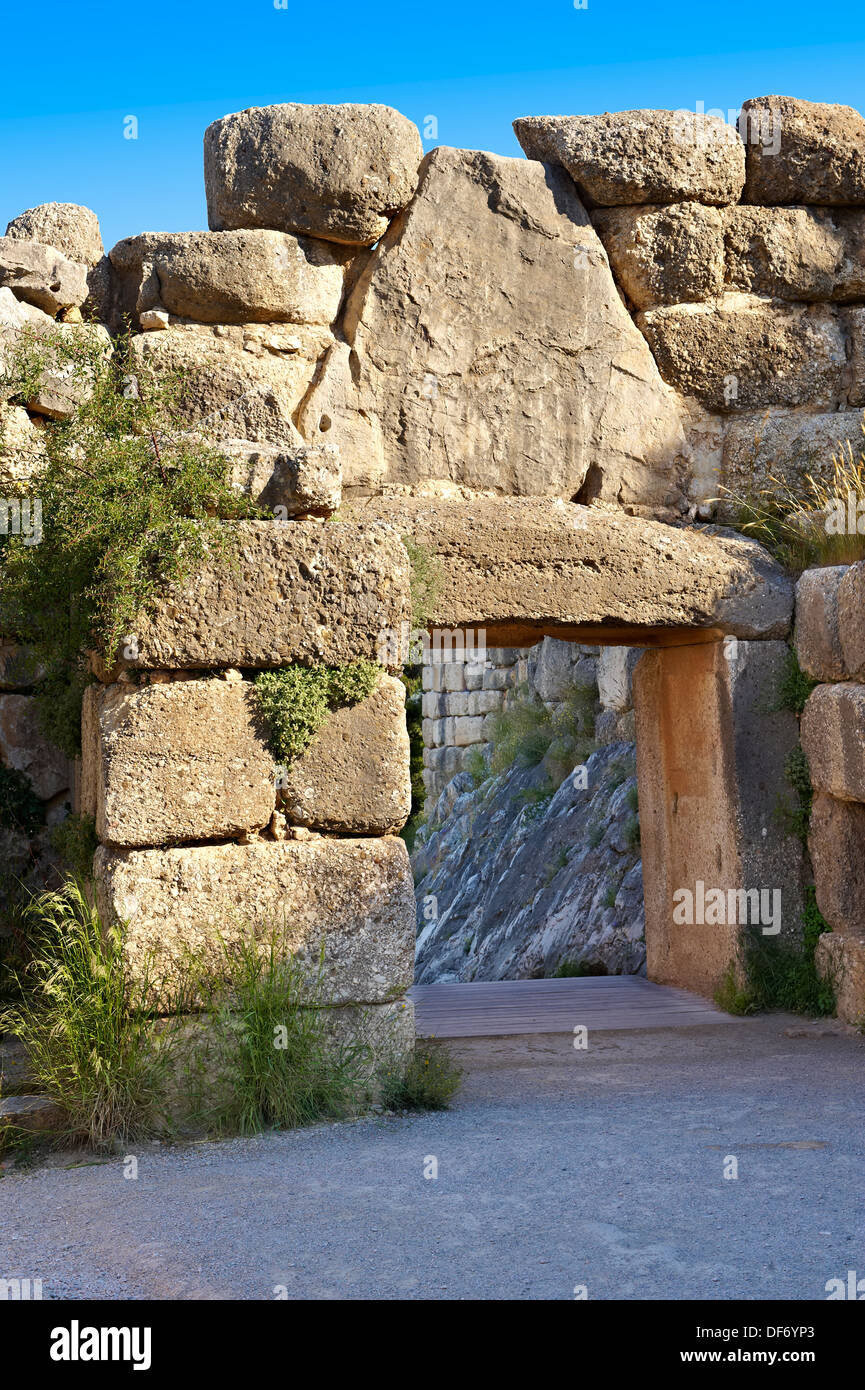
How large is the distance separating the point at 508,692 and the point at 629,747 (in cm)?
593

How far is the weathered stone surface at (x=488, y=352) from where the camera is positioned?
Result: 6703mm

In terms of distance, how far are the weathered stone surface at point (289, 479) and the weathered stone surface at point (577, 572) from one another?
780 millimetres

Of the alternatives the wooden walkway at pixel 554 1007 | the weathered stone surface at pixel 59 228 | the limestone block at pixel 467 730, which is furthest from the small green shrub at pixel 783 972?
the limestone block at pixel 467 730

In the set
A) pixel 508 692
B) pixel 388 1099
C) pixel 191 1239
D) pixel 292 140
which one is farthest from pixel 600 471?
pixel 508 692

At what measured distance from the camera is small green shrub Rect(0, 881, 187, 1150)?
4402mm

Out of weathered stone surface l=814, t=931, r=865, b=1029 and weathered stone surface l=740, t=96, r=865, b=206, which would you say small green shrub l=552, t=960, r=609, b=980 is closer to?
weathered stone surface l=814, t=931, r=865, b=1029

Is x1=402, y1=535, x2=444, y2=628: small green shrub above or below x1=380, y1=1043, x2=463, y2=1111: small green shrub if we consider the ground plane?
above

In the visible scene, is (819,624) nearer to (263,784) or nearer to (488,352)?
(488,352)

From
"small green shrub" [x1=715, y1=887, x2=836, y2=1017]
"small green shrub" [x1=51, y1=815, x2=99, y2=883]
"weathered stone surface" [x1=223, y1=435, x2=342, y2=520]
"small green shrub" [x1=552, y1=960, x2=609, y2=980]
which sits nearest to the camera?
"weathered stone surface" [x1=223, y1=435, x2=342, y2=520]

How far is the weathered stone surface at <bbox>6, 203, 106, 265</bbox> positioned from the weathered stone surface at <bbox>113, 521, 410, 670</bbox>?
2.60 metres

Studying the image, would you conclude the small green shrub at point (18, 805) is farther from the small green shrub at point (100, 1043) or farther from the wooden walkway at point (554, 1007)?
the wooden walkway at point (554, 1007)

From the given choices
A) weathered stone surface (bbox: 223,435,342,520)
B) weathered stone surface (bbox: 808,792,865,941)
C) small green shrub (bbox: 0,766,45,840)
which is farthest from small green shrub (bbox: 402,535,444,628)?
weathered stone surface (bbox: 808,792,865,941)

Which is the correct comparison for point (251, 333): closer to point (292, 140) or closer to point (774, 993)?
point (292, 140)

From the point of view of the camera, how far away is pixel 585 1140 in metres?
4.30
